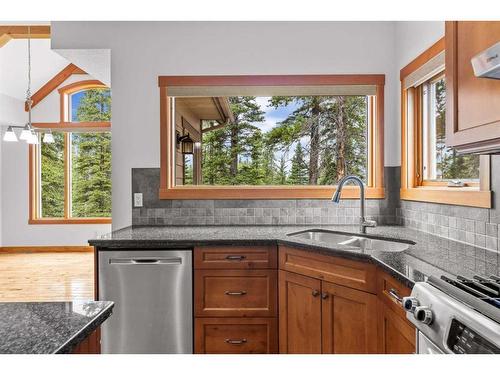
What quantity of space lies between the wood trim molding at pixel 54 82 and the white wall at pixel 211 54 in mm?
4042

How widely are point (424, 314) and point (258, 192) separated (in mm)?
2054

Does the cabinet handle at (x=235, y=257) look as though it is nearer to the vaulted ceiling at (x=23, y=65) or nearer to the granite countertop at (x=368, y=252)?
the granite countertop at (x=368, y=252)

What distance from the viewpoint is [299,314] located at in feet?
7.29

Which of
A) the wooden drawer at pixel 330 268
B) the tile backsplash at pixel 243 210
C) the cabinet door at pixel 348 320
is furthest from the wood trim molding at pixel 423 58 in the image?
the cabinet door at pixel 348 320

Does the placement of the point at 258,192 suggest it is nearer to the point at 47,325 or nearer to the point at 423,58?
the point at 423,58

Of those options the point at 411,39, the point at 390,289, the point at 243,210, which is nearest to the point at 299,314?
the point at 390,289

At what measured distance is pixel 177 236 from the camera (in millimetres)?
2465

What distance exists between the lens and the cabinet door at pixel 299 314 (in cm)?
214

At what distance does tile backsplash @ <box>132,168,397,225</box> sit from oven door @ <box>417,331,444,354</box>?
1820 mm

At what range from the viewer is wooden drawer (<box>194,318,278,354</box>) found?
2357mm

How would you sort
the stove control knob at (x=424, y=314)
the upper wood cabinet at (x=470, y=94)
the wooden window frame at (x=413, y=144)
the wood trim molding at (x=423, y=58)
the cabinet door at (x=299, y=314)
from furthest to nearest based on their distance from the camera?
1. the wooden window frame at (x=413, y=144)
2. the wood trim molding at (x=423, y=58)
3. the cabinet door at (x=299, y=314)
4. the upper wood cabinet at (x=470, y=94)
5. the stove control knob at (x=424, y=314)
